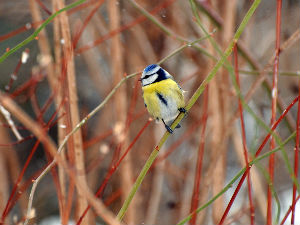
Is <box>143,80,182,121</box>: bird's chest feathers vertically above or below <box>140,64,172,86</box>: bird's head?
below

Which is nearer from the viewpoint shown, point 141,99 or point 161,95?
point 161,95

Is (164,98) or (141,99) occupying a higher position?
(141,99)

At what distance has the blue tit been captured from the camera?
1.18 m

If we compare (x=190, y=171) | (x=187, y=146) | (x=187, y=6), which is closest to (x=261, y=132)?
(x=187, y=146)

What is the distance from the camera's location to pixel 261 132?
7.66 feet

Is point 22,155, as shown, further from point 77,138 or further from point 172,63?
point 77,138

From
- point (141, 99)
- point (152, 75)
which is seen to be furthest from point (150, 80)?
point (141, 99)

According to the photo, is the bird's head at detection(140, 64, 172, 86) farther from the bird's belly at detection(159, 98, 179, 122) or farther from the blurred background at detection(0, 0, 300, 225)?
the blurred background at detection(0, 0, 300, 225)

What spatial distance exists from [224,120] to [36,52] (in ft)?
5.01

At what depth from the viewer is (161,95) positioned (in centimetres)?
121

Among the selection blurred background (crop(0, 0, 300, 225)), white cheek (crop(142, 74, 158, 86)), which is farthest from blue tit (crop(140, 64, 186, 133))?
blurred background (crop(0, 0, 300, 225))

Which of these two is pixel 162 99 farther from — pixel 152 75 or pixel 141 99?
pixel 141 99

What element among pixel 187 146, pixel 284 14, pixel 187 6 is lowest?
pixel 187 146

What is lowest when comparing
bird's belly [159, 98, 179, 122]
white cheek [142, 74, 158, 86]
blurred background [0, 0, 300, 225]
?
bird's belly [159, 98, 179, 122]
